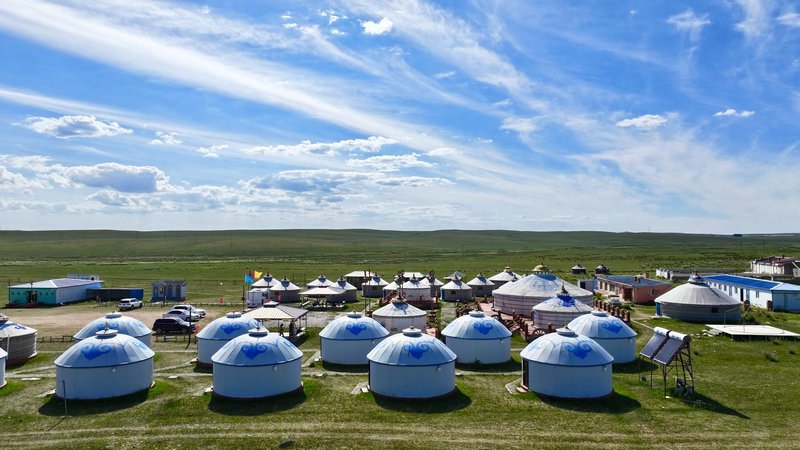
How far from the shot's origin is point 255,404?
29312mm

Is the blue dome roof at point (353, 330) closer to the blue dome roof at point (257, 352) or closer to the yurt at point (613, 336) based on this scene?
the blue dome roof at point (257, 352)

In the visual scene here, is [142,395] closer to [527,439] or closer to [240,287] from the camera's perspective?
[527,439]

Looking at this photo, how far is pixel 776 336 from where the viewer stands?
154 feet

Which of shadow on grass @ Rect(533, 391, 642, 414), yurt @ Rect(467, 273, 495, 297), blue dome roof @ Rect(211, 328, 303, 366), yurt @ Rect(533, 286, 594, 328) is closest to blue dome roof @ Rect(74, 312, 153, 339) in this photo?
blue dome roof @ Rect(211, 328, 303, 366)

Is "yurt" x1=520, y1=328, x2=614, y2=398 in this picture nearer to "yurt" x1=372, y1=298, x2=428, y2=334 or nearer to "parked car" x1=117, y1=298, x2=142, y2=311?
"yurt" x1=372, y1=298, x2=428, y2=334

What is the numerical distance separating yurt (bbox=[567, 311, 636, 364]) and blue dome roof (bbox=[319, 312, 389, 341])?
1393 cm

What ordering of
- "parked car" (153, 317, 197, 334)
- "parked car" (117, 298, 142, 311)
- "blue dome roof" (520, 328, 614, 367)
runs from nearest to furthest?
"blue dome roof" (520, 328, 614, 367) < "parked car" (153, 317, 197, 334) < "parked car" (117, 298, 142, 311)

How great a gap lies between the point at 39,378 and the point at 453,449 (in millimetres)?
27439

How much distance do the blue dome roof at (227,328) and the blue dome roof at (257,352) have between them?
24.3ft

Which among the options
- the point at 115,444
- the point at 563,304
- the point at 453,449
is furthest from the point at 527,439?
the point at 563,304

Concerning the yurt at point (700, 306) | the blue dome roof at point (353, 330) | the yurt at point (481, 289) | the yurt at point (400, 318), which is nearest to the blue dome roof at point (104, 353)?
the blue dome roof at point (353, 330)

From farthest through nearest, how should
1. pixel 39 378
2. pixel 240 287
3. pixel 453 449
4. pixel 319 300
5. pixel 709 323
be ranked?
pixel 240 287 < pixel 319 300 < pixel 709 323 < pixel 39 378 < pixel 453 449

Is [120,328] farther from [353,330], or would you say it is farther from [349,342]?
[353,330]

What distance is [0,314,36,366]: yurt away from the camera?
38031 mm
